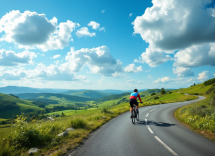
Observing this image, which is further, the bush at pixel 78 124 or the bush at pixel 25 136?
the bush at pixel 78 124

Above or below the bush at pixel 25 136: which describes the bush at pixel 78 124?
below

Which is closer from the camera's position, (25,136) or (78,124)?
(25,136)

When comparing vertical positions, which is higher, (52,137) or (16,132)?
(16,132)

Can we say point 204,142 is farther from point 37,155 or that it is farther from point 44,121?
point 44,121

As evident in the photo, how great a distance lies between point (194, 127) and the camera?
32.0ft

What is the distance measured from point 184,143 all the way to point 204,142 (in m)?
1.24

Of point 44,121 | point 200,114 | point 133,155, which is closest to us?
point 133,155

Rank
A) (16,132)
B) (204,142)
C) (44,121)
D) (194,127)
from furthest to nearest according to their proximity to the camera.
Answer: (194,127)
(44,121)
(204,142)
(16,132)

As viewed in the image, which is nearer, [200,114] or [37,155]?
[37,155]

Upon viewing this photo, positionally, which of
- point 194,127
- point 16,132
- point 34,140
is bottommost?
point 194,127

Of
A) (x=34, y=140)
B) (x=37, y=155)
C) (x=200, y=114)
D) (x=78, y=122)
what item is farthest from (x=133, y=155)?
(x=200, y=114)

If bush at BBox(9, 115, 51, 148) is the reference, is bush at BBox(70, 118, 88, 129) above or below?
below

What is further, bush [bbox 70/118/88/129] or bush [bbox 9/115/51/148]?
bush [bbox 70/118/88/129]

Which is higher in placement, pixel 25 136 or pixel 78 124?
pixel 25 136
